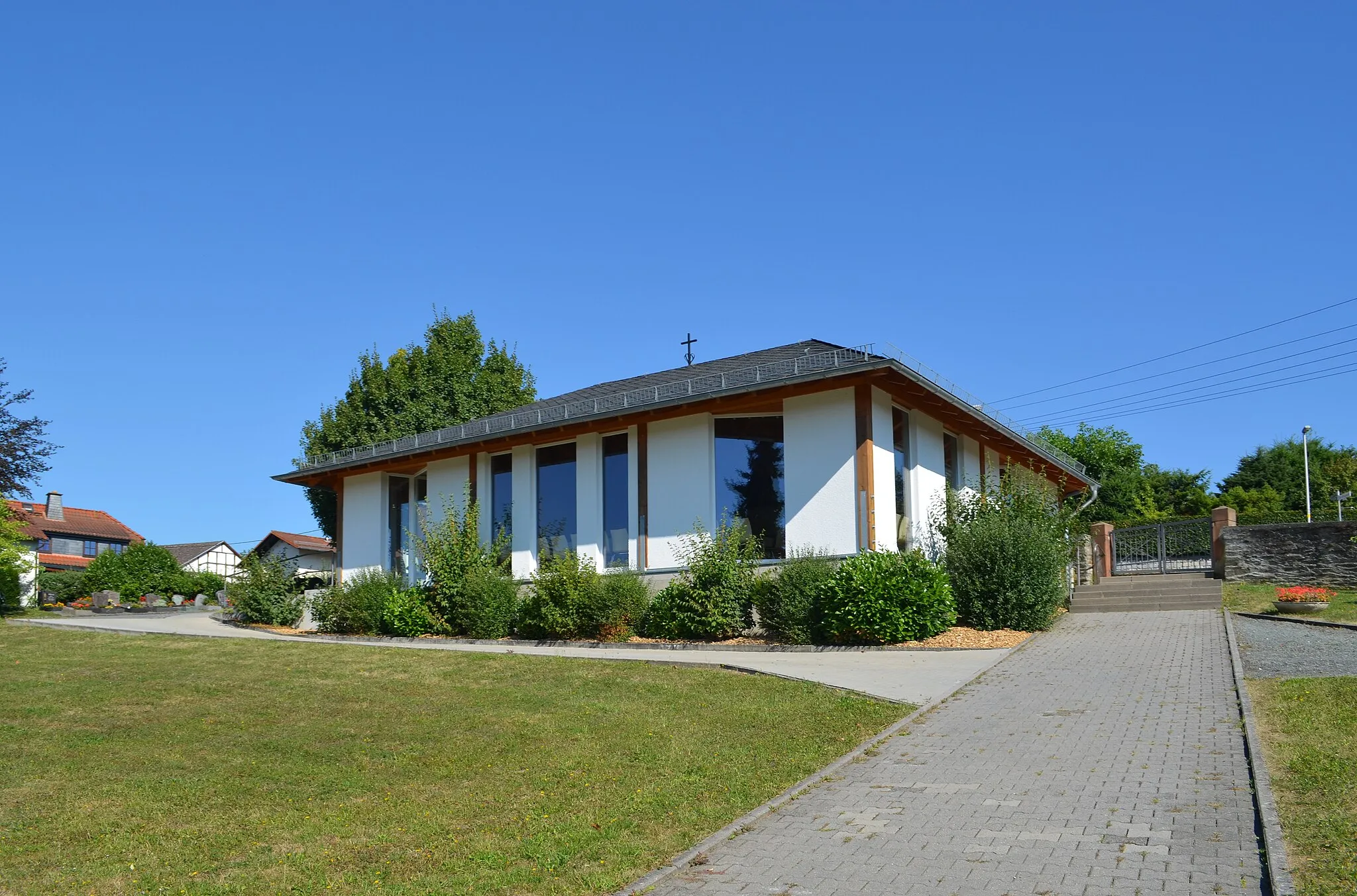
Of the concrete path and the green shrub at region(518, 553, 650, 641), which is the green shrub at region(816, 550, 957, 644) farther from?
the green shrub at region(518, 553, 650, 641)

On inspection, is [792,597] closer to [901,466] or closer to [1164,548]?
[901,466]

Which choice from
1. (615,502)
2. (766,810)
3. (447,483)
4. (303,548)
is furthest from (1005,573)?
(303,548)

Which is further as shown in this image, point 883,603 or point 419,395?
point 419,395

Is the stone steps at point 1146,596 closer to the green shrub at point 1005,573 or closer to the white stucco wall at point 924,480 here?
the white stucco wall at point 924,480

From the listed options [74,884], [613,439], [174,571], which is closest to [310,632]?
[613,439]

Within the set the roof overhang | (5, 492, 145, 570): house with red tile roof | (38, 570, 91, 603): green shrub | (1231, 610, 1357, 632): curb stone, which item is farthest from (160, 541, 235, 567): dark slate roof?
(1231, 610, 1357, 632): curb stone

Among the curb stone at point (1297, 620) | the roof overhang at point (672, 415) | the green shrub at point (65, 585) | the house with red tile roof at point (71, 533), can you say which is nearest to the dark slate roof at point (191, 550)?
the house with red tile roof at point (71, 533)

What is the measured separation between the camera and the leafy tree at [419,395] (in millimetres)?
39156

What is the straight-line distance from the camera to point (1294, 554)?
24.9 m

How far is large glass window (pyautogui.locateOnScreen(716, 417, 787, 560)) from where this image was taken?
19.3 metres

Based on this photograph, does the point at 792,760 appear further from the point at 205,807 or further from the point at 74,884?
the point at 74,884

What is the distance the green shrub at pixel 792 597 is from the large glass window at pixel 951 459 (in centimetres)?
637

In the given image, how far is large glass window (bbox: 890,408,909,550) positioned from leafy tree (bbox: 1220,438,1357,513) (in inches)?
2003

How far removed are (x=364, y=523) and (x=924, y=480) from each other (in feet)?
46.4
